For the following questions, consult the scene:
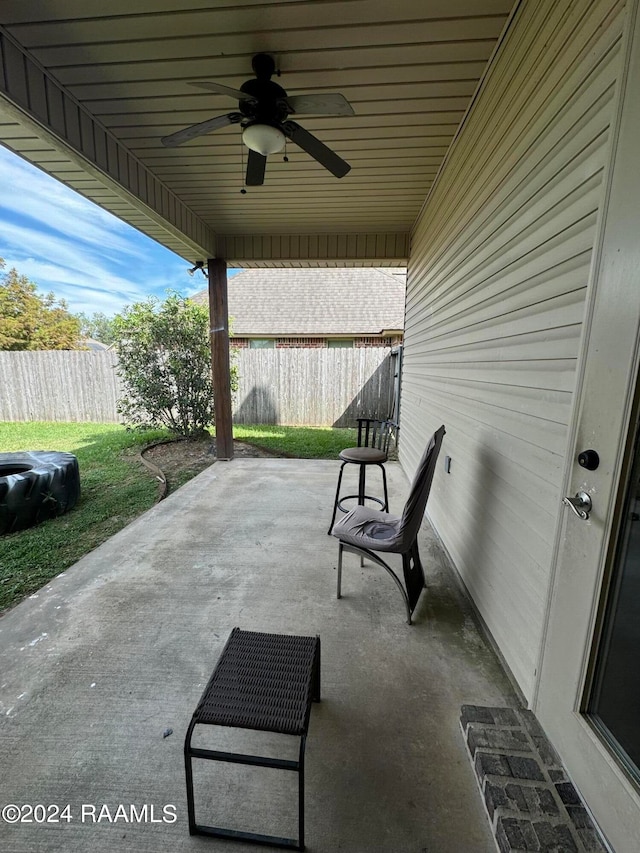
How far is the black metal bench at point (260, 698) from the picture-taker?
994 millimetres

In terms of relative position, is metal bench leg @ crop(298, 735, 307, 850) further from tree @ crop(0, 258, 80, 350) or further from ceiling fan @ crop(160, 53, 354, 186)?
tree @ crop(0, 258, 80, 350)

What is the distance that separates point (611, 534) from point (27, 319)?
1787cm

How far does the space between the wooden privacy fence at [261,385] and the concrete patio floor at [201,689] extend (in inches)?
234

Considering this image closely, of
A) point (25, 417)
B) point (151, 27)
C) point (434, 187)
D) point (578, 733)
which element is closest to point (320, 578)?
point (578, 733)

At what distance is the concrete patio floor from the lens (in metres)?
1.07

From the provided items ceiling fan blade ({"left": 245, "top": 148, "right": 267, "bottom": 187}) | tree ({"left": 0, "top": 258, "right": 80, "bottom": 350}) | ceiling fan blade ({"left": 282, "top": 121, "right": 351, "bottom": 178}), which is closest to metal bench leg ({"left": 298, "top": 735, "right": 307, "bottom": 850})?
ceiling fan blade ({"left": 282, "top": 121, "right": 351, "bottom": 178})

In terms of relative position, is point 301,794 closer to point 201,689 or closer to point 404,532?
point 201,689

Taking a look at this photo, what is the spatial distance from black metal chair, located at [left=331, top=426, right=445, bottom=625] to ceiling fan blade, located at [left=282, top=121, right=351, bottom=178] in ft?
6.13

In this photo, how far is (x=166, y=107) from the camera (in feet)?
7.94

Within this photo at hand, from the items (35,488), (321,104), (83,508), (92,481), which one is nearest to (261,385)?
(92,481)

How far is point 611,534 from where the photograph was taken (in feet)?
3.29

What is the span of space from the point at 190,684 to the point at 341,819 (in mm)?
784

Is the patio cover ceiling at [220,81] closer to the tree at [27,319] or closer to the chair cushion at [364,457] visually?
the chair cushion at [364,457]

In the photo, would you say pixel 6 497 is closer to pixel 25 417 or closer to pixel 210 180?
pixel 210 180
